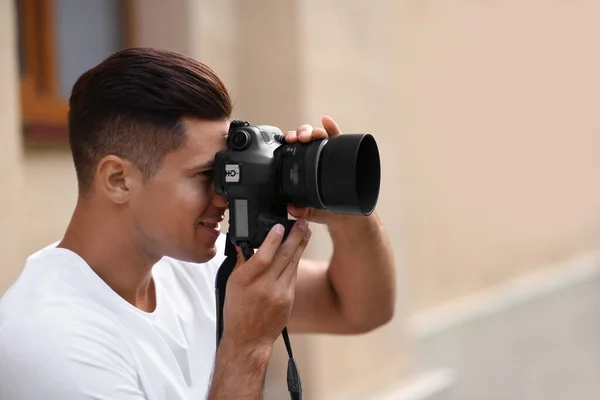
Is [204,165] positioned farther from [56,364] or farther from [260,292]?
[56,364]

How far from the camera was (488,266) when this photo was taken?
5062 millimetres

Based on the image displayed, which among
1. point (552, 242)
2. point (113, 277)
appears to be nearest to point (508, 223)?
point (552, 242)

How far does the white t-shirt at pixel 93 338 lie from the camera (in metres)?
1.20

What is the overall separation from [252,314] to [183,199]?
0.23 meters

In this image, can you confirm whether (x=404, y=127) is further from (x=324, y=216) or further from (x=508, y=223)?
(x=324, y=216)

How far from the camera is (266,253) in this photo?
4.27 ft

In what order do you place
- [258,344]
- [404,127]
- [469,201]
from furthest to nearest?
[469,201]
[404,127]
[258,344]

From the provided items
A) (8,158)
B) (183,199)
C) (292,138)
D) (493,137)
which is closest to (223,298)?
(183,199)

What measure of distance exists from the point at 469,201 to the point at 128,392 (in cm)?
380

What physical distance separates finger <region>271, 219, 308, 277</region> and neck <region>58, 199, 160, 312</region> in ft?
0.85

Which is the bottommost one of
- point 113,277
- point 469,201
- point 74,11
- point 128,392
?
point 469,201

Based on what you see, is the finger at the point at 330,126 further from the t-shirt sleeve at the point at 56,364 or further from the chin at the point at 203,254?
the t-shirt sleeve at the point at 56,364

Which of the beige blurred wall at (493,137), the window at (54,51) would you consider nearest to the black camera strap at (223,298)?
the window at (54,51)

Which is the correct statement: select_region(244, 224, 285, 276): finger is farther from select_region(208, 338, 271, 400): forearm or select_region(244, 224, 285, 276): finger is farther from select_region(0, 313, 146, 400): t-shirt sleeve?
select_region(0, 313, 146, 400): t-shirt sleeve
